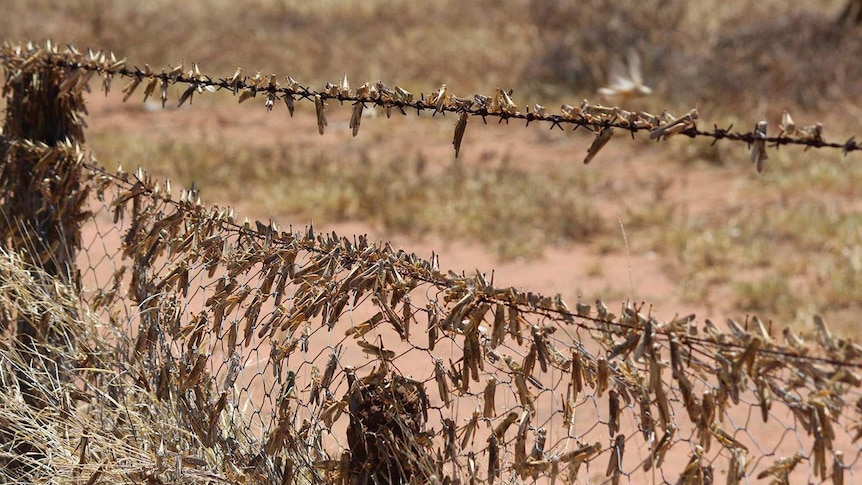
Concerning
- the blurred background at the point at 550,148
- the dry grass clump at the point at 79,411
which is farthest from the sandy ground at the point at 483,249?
the dry grass clump at the point at 79,411

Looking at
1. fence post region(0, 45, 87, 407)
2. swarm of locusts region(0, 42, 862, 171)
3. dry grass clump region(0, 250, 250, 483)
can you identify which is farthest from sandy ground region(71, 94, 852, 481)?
swarm of locusts region(0, 42, 862, 171)

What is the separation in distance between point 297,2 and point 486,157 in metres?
9.43

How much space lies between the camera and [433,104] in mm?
2473

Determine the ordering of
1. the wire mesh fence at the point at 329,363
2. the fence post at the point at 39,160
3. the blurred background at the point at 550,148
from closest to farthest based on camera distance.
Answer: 1. the wire mesh fence at the point at 329,363
2. the fence post at the point at 39,160
3. the blurred background at the point at 550,148

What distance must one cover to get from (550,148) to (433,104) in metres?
7.63

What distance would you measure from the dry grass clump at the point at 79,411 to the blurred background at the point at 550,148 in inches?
111

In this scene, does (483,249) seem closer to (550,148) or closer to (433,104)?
(550,148)

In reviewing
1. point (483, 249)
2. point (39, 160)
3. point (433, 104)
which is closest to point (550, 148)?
point (483, 249)

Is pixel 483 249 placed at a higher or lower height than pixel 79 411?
higher

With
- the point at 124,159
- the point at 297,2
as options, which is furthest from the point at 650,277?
the point at 297,2

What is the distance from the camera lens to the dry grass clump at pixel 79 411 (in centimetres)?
260

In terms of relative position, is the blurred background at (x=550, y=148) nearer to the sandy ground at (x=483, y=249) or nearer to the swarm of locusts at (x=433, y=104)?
the sandy ground at (x=483, y=249)

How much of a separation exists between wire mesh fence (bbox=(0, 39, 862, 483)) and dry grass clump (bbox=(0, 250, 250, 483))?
0.4 inches

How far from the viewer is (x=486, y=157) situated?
31.1 feet
